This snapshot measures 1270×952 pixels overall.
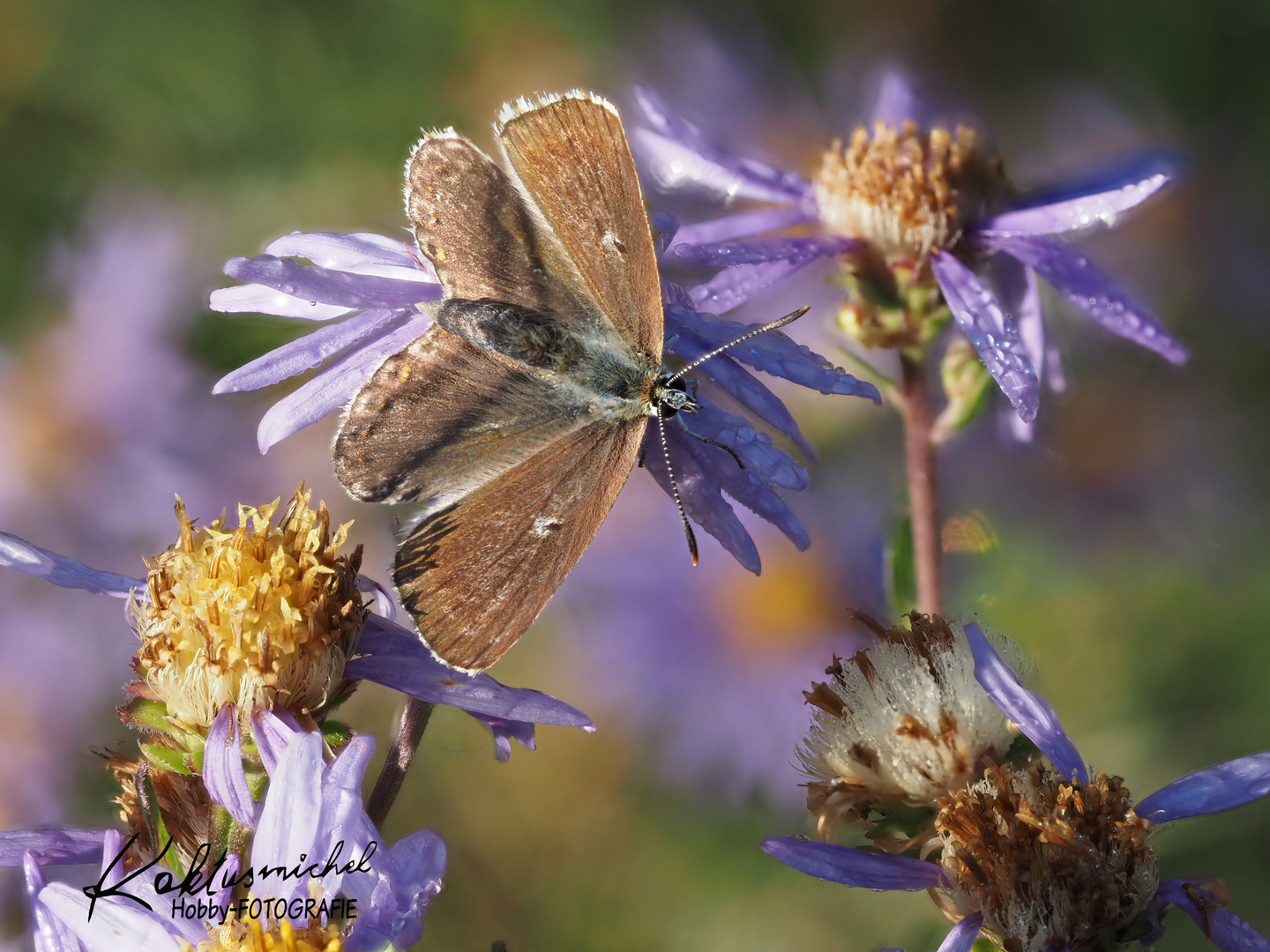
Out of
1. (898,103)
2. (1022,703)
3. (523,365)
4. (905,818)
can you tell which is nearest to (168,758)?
(523,365)

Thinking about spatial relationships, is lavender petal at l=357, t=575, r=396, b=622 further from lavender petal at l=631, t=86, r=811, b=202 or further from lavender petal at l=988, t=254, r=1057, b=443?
lavender petal at l=988, t=254, r=1057, b=443

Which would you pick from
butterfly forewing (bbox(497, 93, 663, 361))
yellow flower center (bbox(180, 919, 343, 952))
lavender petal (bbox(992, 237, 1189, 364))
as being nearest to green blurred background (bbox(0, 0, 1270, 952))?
lavender petal (bbox(992, 237, 1189, 364))

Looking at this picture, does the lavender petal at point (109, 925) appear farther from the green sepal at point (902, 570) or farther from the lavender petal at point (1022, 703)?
the green sepal at point (902, 570)

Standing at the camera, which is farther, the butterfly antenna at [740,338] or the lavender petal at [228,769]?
the butterfly antenna at [740,338]

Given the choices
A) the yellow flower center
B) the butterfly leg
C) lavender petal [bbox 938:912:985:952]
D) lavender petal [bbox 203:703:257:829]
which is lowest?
the yellow flower center

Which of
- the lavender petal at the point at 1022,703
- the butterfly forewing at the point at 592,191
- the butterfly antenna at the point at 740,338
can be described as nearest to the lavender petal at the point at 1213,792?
the lavender petal at the point at 1022,703

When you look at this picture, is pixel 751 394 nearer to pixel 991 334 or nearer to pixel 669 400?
pixel 669 400
